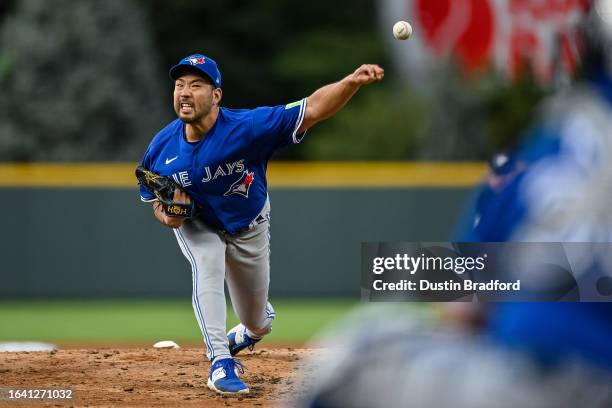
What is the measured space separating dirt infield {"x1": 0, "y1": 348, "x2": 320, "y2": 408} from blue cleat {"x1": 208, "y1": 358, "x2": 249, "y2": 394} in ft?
0.15

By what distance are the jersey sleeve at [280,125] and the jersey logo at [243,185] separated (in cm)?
18

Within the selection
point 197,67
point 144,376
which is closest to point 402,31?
point 197,67

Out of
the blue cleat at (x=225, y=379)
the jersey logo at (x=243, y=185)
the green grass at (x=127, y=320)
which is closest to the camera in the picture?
the blue cleat at (x=225, y=379)

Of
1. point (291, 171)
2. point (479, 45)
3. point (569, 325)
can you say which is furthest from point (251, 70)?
point (569, 325)

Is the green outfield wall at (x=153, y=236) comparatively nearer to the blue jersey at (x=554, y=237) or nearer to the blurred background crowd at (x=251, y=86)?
the blurred background crowd at (x=251, y=86)

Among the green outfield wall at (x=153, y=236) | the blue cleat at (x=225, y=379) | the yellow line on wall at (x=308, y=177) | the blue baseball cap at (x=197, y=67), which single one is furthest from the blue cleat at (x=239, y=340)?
the yellow line on wall at (x=308, y=177)

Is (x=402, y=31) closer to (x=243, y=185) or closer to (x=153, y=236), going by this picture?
(x=243, y=185)

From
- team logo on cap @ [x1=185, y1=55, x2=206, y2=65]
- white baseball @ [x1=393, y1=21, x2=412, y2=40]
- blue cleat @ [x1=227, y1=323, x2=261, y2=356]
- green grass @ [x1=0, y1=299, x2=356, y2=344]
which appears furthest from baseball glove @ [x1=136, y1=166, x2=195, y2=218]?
green grass @ [x1=0, y1=299, x2=356, y2=344]

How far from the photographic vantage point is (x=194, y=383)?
5.98m

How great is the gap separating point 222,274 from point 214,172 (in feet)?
1.69

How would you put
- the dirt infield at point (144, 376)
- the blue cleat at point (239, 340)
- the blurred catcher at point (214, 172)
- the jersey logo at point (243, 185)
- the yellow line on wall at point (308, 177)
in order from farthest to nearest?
1. the yellow line on wall at point (308, 177)
2. the blue cleat at point (239, 340)
3. the jersey logo at point (243, 185)
4. the blurred catcher at point (214, 172)
5. the dirt infield at point (144, 376)

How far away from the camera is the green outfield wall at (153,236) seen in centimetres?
1185

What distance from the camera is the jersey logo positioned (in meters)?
5.83

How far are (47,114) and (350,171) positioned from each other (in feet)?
26.7
